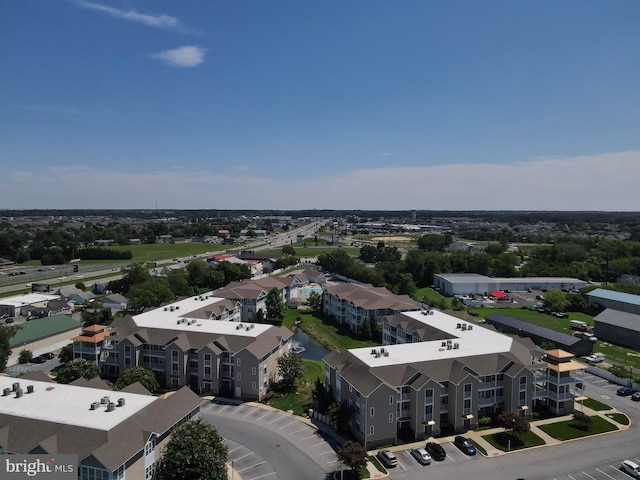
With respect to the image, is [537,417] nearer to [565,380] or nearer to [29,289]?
[565,380]

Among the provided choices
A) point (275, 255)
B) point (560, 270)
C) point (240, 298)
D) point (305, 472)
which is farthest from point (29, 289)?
point (560, 270)

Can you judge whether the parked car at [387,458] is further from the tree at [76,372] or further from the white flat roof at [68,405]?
the tree at [76,372]

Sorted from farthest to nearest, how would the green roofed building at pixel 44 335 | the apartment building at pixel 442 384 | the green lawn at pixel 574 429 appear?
1. the green roofed building at pixel 44 335
2. the green lawn at pixel 574 429
3. the apartment building at pixel 442 384

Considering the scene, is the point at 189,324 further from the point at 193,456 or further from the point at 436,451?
the point at 436,451

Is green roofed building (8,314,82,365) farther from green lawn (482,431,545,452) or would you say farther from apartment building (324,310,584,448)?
green lawn (482,431,545,452)

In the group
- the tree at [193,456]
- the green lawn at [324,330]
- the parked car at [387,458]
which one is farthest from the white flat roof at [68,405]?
the green lawn at [324,330]

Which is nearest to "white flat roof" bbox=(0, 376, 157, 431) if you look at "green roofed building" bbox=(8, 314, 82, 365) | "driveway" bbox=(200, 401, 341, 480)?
"driveway" bbox=(200, 401, 341, 480)

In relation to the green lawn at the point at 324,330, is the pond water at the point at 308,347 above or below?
below
